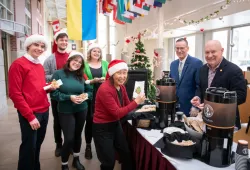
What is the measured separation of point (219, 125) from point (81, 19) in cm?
426

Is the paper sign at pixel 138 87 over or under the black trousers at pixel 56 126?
over

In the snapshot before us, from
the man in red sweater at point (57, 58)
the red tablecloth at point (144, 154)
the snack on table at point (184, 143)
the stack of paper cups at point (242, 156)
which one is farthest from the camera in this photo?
the man in red sweater at point (57, 58)

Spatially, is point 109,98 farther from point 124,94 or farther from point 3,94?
point 3,94

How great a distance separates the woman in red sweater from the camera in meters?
1.75

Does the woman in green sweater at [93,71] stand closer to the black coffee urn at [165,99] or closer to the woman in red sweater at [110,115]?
the woman in red sweater at [110,115]

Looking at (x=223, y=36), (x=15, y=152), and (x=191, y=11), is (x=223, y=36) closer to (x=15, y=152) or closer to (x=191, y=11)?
(x=191, y=11)

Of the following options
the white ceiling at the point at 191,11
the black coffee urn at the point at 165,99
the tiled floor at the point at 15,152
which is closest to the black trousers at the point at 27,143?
the tiled floor at the point at 15,152

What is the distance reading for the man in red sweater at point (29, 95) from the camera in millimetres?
1756

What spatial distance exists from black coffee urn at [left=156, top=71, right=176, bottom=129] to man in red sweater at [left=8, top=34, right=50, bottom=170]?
3.67 feet

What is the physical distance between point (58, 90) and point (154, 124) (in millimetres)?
1104

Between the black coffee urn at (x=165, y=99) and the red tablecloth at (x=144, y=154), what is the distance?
245 mm

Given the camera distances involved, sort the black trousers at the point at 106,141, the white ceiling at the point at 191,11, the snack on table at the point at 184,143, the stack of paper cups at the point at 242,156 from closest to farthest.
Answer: the stack of paper cups at the point at 242,156 < the snack on table at the point at 184,143 < the black trousers at the point at 106,141 < the white ceiling at the point at 191,11

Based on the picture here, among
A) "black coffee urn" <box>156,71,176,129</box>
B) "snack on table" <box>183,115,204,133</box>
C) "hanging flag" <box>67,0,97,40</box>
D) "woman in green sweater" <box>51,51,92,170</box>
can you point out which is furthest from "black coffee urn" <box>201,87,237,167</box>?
"hanging flag" <box>67,0,97,40</box>

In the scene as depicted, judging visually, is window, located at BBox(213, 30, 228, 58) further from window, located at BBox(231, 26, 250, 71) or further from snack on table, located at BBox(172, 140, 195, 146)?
snack on table, located at BBox(172, 140, 195, 146)
